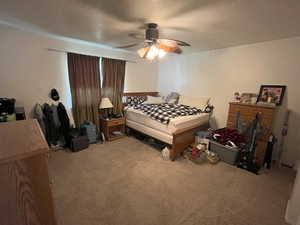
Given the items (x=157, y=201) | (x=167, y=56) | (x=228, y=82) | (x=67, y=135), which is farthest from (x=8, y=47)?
(x=228, y=82)

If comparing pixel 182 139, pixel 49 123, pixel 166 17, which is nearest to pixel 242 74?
pixel 182 139

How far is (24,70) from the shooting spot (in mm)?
2617

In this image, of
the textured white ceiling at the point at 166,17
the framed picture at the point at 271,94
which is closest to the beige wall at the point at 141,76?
the textured white ceiling at the point at 166,17

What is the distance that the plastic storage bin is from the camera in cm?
260

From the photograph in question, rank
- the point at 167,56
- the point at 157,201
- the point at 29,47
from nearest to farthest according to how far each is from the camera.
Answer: the point at 157,201 → the point at 29,47 → the point at 167,56

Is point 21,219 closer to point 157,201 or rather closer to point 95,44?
point 157,201

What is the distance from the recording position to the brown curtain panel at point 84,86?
311cm

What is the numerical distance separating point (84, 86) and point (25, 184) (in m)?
2.89

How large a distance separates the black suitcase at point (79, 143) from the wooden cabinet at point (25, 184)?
225 cm

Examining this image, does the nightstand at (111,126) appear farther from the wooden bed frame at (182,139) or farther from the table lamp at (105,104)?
the wooden bed frame at (182,139)

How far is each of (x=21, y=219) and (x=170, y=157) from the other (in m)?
2.29

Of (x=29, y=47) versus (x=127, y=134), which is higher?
(x=29, y=47)

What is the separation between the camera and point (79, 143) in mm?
2984

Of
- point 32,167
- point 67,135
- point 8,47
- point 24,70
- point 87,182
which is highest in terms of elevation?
point 8,47
